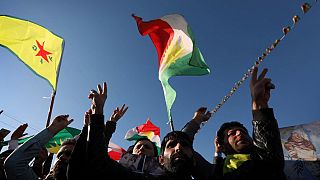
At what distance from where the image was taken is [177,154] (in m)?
2.95

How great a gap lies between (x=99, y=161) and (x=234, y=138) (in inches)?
61.5

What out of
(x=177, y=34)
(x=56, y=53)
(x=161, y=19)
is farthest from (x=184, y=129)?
(x=56, y=53)

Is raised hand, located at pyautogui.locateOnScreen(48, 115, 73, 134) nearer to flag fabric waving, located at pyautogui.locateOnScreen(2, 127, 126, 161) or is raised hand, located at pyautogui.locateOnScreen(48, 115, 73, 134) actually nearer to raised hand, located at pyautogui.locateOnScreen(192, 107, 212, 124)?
raised hand, located at pyautogui.locateOnScreen(192, 107, 212, 124)

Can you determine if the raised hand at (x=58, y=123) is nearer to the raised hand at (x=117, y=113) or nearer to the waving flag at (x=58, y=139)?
the raised hand at (x=117, y=113)

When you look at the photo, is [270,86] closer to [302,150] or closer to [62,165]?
[302,150]

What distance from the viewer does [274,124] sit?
8.14 feet

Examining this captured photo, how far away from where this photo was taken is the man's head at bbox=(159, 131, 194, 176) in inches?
112

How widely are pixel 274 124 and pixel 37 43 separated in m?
6.95

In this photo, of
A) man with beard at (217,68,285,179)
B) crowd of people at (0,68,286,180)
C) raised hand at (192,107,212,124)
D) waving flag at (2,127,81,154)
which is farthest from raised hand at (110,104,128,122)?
waving flag at (2,127,81,154)

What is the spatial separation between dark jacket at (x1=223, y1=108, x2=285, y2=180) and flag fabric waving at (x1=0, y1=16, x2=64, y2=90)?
19.7 feet

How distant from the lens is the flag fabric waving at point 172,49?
6105 mm

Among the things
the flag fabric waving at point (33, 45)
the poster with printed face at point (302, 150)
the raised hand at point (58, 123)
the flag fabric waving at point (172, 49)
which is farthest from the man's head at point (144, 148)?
the flag fabric waving at point (33, 45)

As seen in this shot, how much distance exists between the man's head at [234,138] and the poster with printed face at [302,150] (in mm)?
486

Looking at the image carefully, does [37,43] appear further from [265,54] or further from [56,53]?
[265,54]
